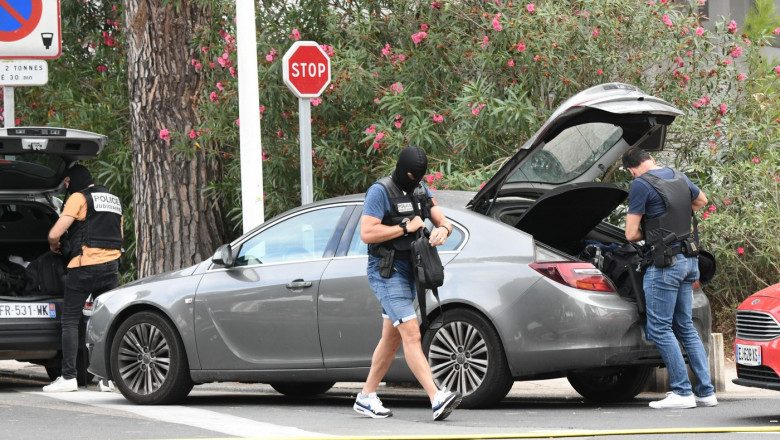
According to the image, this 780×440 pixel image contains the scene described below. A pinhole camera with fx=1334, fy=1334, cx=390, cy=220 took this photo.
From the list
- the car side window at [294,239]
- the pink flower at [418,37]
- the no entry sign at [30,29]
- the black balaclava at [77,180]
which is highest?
the no entry sign at [30,29]

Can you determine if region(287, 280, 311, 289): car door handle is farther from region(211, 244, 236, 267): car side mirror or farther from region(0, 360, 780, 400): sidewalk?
region(0, 360, 780, 400): sidewalk

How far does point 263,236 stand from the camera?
9531 mm

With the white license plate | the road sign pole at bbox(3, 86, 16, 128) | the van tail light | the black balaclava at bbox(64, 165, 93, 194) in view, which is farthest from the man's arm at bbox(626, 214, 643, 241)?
the road sign pole at bbox(3, 86, 16, 128)

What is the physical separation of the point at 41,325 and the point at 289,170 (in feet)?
10.4

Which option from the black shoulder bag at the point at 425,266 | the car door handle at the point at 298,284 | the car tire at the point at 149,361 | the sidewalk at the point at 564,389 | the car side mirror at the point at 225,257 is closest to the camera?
the black shoulder bag at the point at 425,266

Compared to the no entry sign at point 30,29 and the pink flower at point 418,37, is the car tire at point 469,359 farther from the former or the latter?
the no entry sign at point 30,29

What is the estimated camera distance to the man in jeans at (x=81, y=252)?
10945 mm

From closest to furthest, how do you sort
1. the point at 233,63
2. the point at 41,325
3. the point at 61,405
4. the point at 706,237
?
the point at 61,405 < the point at 41,325 < the point at 706,237 < the point at 233,63

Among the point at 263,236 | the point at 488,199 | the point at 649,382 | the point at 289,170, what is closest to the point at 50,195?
the point at 289,170

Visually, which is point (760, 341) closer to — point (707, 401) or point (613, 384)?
point (707, 401)

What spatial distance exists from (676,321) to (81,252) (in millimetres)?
4943

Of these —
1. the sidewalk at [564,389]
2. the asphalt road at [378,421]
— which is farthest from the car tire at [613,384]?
the sidewalk at [564,389]

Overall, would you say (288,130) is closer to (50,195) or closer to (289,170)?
(289,170)

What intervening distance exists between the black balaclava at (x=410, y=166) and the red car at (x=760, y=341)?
2.14 m
